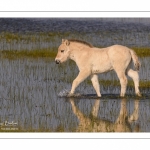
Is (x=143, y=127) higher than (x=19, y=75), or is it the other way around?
(x=19, y=75)

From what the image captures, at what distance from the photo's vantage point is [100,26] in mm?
15172

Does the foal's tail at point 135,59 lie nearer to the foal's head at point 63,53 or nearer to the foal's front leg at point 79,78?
the foal's front leg at point 79,78

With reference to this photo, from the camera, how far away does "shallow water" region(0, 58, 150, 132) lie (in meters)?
13.4

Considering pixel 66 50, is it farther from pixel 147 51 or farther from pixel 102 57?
pixel 147 51

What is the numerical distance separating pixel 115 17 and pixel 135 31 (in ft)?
3.18

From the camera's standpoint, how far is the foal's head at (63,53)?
1486cm

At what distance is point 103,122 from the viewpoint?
44.1 ft

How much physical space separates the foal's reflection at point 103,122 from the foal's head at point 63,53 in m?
1.08

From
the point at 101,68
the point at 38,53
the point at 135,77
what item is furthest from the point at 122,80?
the point at 38,53

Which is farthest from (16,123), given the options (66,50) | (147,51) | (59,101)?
(147,51)

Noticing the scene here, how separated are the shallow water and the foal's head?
1.58 ft

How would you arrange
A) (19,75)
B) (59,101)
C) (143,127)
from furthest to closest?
(19,75) → (59,101) → (143,127)

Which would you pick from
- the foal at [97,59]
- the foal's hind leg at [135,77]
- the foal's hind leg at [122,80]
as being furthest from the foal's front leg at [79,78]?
the foal's hind leg at [135,77]

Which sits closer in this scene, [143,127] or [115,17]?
[143,127]
